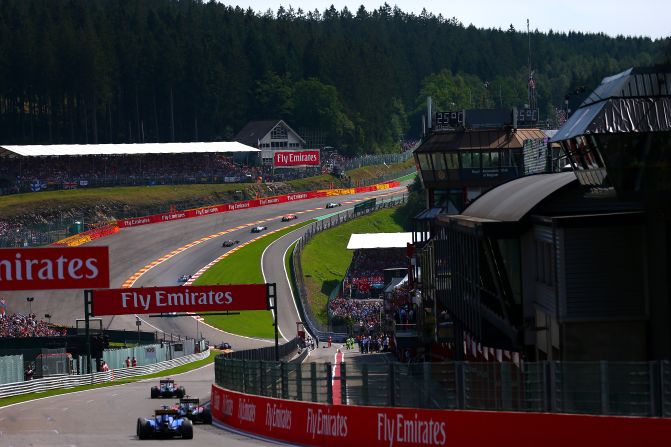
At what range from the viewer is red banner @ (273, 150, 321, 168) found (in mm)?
168125

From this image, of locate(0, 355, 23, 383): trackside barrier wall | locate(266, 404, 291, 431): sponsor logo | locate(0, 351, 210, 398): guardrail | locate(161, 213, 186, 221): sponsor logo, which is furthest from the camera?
locate(161, 213, 186, 221): sponsor logo

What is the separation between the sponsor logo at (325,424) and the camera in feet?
91.3

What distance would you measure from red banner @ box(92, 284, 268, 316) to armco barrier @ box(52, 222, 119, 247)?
173 ft

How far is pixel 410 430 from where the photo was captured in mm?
25344

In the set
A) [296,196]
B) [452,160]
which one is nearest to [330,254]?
[296,196]

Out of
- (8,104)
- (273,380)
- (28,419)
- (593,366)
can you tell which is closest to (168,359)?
(28,419)

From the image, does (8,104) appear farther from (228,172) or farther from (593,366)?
(593,366)

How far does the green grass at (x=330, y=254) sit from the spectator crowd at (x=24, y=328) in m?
29.1

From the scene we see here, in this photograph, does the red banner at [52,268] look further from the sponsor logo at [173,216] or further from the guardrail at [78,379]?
the sponsor logo at [173,216]

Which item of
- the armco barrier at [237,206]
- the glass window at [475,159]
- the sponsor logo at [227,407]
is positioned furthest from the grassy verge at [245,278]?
the sponsor logo at [227,407]

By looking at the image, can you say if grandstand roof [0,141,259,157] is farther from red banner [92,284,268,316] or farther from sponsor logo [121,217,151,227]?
red banner [92,284,268,316]

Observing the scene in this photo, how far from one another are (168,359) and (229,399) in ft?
134

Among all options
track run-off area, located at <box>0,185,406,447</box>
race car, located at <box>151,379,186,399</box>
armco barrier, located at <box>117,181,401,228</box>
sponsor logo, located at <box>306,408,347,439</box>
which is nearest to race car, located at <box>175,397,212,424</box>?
track run-off area, located at <box>0,185,406,447</box>

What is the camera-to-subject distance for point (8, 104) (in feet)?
603
